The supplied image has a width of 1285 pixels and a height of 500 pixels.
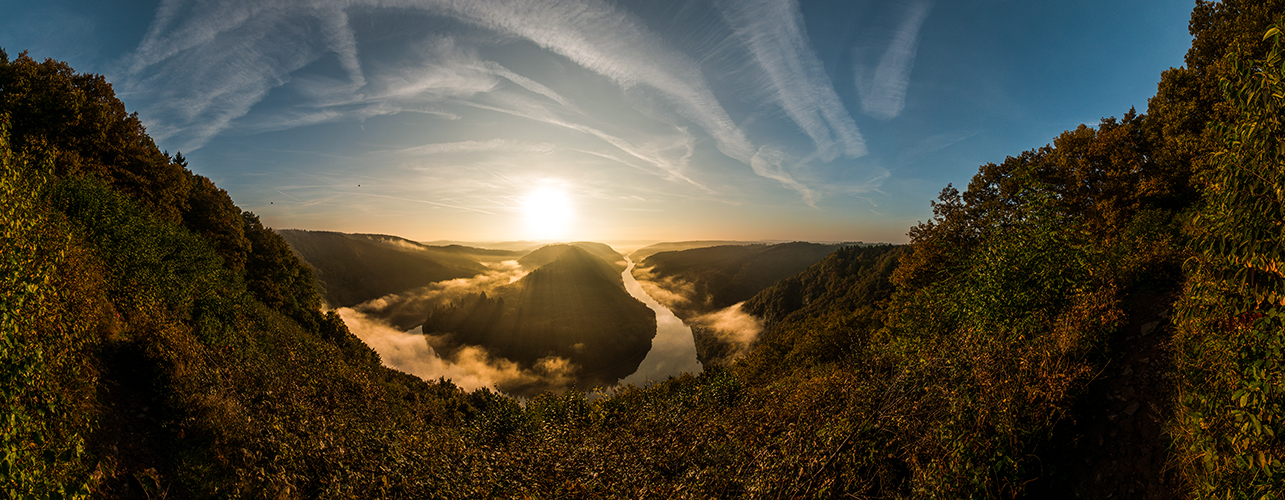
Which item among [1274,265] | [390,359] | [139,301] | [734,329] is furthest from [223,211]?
[734,329]

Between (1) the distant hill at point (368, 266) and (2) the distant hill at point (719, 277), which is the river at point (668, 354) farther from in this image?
(1) the distant hill at point (368, 266)

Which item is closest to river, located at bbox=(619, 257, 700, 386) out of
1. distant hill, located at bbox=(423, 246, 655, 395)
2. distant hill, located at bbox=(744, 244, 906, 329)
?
distant hill, located at bbox=(423, 246, 655, 395)

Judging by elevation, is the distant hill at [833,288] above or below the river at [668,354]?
above

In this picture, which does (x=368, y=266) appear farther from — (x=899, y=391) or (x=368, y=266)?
(x=899, y=391)

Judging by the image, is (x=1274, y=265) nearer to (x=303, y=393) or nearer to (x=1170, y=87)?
(x=1170, y=87)

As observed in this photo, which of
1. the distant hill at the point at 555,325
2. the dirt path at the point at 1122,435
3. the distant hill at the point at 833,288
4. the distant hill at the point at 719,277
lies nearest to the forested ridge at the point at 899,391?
the dirt path at the point at 1122,435
